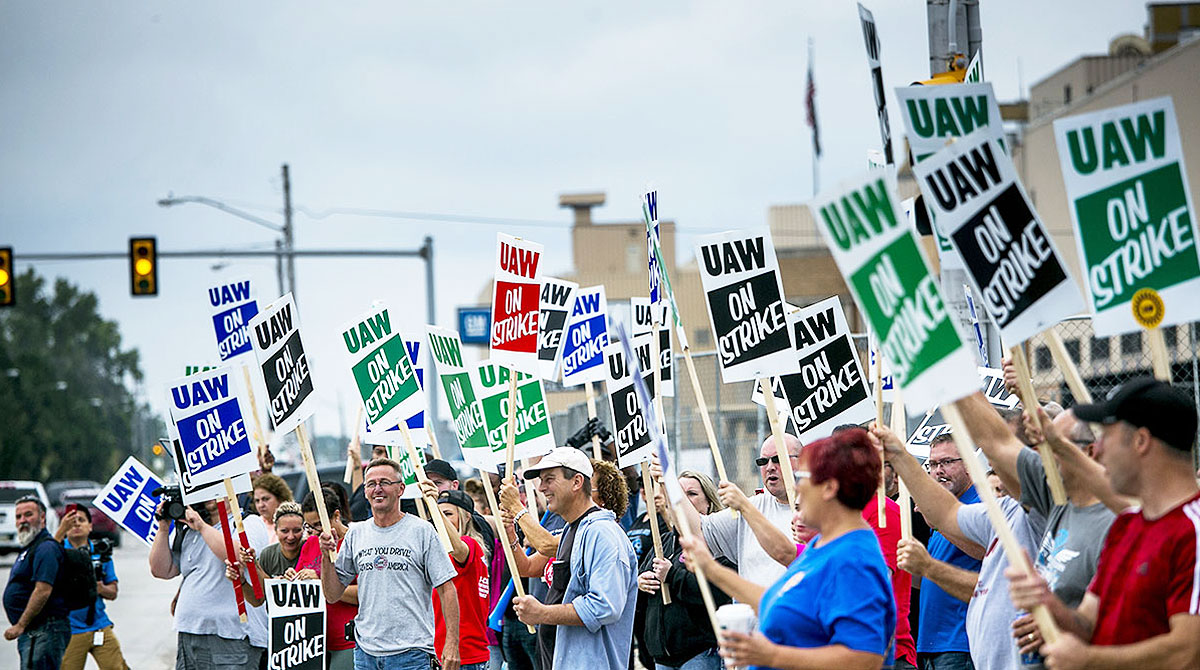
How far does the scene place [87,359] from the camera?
96.5 metres

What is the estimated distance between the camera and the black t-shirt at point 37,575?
10.9 metres

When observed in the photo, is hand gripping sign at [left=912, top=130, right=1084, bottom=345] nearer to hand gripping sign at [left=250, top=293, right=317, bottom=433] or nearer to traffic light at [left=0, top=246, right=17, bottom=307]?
hand gripping sign at [left=250, top=293, right=317, bottom=433]

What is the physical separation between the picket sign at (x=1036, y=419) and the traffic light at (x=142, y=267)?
19.9m

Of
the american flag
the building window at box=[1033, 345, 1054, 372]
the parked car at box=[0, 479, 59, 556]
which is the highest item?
the american flag

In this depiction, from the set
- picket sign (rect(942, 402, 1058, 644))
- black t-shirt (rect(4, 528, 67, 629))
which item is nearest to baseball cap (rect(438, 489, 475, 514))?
black t-shirt (rect(4, 528, 67, 629))

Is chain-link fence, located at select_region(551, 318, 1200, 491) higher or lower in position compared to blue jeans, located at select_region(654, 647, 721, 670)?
higher

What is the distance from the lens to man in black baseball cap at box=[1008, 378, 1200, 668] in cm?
385

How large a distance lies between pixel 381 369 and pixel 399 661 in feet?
7.39

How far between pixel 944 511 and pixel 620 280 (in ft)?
136

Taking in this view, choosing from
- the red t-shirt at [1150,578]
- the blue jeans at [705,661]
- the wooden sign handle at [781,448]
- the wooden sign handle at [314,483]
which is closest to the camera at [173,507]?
the wooden sign handle at [314,483]

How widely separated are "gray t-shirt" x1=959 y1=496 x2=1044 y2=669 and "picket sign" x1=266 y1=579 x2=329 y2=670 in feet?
14.2

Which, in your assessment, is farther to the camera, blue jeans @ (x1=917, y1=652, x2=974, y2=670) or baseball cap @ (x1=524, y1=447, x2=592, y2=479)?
baseball cap @ (x1=524, y1=447, x2=592, y2=479)

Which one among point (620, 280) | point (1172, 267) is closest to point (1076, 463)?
point (1172, 267)

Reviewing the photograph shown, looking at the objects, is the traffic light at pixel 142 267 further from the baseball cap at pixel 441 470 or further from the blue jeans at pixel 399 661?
the blue jeans at pixel 399 661
